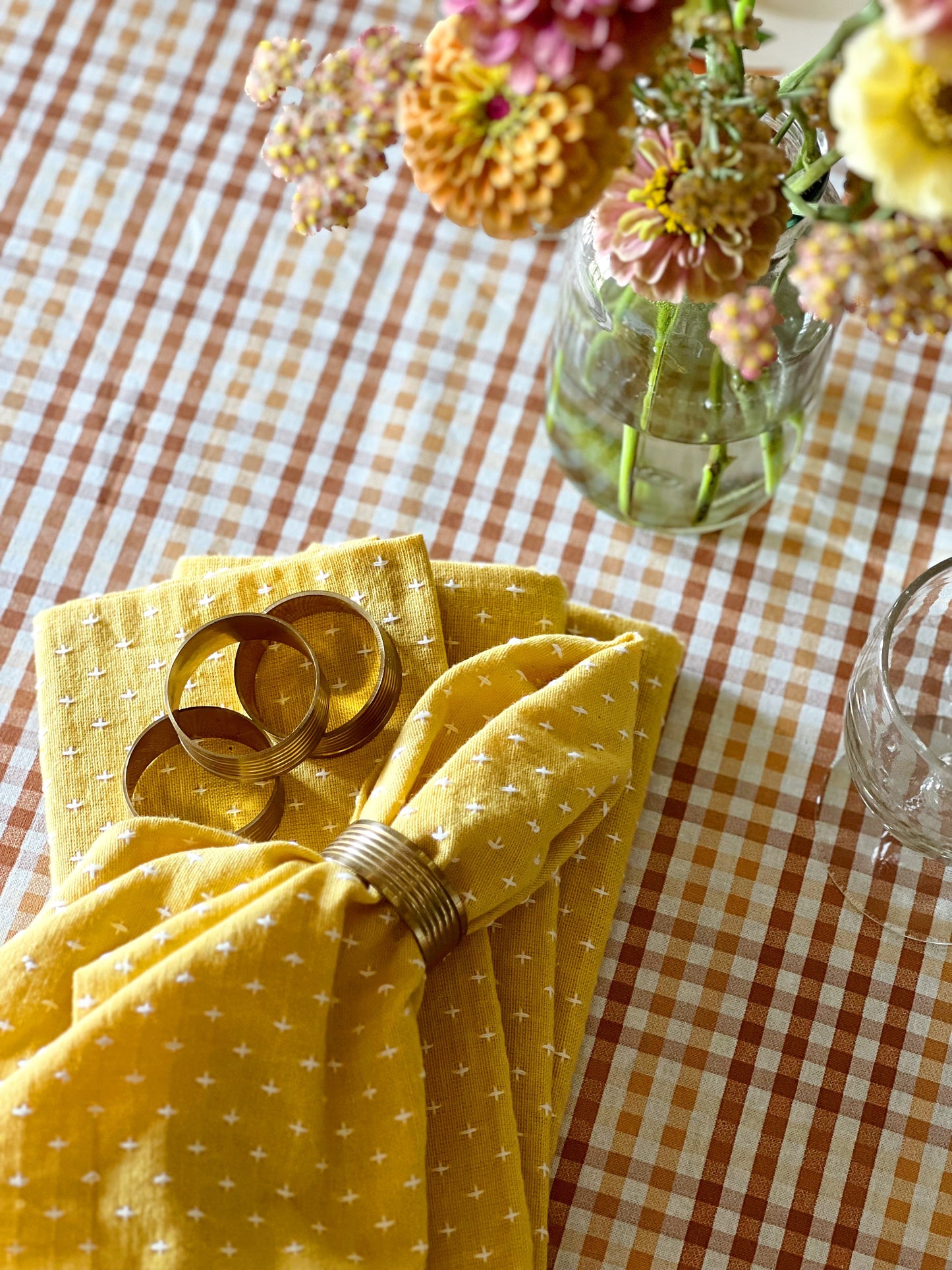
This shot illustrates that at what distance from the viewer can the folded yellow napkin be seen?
509 millimetres

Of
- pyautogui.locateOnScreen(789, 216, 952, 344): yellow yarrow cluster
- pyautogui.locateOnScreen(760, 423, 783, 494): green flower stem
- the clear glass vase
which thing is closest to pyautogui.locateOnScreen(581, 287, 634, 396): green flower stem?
the clear glass vase

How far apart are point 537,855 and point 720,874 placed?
6.4 inches

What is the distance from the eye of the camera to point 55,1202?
0.50 meters

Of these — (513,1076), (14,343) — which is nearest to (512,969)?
(513,1076)

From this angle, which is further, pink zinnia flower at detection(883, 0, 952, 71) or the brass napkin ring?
the brass napkin ring

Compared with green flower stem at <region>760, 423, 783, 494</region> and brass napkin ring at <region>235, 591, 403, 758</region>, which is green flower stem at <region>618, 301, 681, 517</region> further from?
brass napkin ring at <region>235, 591, 403, 758</region>

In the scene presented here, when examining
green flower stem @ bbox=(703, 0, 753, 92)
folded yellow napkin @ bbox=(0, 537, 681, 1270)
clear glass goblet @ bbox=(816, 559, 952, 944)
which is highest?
green flower stem @ bbox=(703, 0, 753, 92)

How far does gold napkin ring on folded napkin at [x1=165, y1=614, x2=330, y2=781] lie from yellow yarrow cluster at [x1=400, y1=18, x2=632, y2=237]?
27 centimetres

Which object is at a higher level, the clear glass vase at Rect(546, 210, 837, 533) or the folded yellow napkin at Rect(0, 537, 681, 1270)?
the clear glass vase at Rect(546, 210, 837, 533)

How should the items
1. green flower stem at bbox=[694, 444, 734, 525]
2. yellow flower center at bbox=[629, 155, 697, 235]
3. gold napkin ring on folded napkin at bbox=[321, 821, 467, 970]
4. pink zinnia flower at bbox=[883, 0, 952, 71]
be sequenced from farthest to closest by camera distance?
green flower stem at bbox=[694, 444, 734, 525] → gold napkin ring on folded napkin at bbox=[321, 821, 467, 970] → yellow flower center at bbox=[629, 155, 697, 235] → pink zinnia flower at bbox=[883, 0, 952, 71]

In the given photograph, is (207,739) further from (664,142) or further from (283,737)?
(664,142)

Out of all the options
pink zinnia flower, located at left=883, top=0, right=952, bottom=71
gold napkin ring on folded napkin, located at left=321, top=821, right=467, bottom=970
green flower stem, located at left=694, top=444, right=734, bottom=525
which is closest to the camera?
pink zinnia flower, located at left=883, top=0, right=952, bottom=71

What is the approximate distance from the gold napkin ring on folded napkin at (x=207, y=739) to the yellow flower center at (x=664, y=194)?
32cm

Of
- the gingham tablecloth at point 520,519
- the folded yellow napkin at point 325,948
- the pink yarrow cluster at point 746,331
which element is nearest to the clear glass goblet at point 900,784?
the gingham tablecloth at point 520,519
